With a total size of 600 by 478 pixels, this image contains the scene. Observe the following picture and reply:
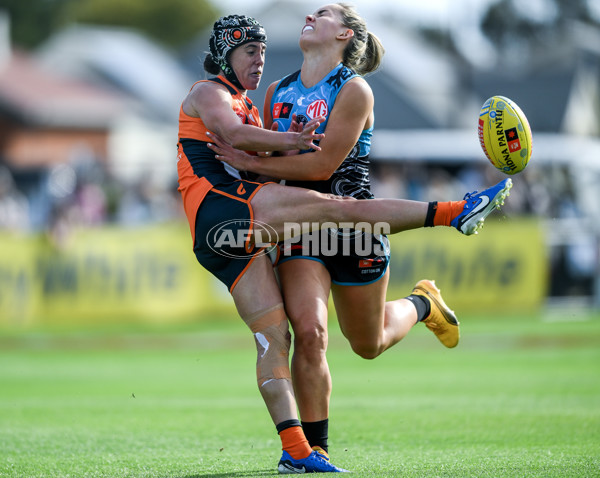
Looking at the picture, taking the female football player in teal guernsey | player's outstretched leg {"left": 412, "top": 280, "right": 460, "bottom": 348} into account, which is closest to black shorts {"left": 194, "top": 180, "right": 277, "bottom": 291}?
the female football player in teal guernsey

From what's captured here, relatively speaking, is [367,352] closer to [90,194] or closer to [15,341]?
[15,341]

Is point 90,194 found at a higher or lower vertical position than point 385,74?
lower

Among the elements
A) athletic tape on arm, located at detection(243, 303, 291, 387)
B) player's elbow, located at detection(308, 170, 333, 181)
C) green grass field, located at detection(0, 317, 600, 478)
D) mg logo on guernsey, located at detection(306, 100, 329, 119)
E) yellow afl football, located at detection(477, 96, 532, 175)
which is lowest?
green grass field, located at detection(0, 317, 600, 478)

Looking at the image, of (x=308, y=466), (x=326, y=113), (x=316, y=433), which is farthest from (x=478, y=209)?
(x=308, y=466)

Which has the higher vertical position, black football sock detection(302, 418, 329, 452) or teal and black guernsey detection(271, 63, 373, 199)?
teal and black guernsey detection(271, 63, 373, 199)

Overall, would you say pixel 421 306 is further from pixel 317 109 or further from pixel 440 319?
pixel 317 109

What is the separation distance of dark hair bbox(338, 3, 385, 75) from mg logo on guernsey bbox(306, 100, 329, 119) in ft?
1.29

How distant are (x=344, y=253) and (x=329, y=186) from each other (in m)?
0.43

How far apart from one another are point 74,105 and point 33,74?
6.20m

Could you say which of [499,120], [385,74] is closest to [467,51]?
[385,74]

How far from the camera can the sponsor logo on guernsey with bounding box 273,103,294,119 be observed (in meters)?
6.33

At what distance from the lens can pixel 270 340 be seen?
5898 millimetres

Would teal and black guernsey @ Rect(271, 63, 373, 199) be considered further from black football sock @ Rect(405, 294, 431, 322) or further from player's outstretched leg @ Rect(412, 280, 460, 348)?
player's outstretched leg @ Rect(412, 280, 460, 348)

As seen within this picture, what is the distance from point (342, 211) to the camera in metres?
5.94
